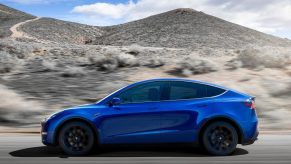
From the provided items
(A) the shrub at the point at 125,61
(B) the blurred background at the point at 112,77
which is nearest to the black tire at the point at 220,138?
(B) the blurred background at the point at 112,77

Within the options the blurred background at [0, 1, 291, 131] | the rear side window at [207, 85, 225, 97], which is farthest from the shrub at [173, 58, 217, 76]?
the rear side window at [207, 85, 225, 97]

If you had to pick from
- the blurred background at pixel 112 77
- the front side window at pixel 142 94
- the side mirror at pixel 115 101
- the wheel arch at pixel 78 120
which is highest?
the blurred background at pixel 112 77

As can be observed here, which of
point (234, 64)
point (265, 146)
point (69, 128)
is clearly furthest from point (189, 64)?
point (69, 128)

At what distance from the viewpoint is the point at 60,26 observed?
123562 millimetres

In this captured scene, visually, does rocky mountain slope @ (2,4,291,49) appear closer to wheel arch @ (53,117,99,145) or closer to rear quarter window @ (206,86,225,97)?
rear quarter window @ (206,86,225,97)

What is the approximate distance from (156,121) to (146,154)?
76cm

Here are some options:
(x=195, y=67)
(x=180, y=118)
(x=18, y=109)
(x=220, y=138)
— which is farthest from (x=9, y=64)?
(x=220, y=138)

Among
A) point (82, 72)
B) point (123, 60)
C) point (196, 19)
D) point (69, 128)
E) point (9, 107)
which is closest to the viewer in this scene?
point (69, 128)

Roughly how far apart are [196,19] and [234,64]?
93.8 m

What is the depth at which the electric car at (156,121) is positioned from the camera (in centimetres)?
1022

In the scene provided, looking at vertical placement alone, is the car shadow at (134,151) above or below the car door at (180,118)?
below

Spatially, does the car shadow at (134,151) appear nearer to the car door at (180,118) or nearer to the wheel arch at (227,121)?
the car door at (180,118)

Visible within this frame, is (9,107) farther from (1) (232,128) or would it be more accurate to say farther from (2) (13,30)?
(2) (13,30)

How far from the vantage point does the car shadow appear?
34.4 feet
